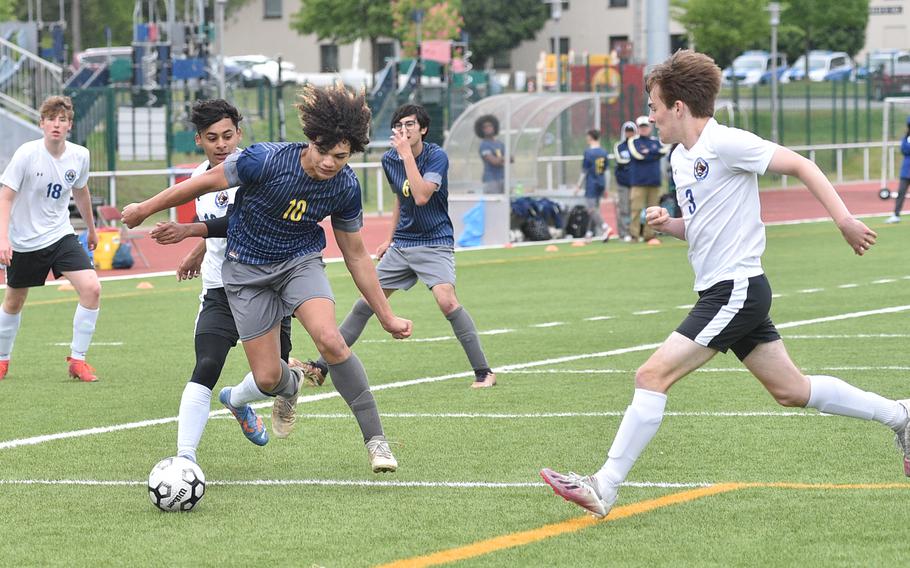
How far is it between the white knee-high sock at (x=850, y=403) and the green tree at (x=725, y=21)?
59100 millimetres

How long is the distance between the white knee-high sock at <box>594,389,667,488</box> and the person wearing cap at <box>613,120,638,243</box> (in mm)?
18429

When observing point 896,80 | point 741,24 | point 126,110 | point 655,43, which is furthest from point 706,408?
point 741,24

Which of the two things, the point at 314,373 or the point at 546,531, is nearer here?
the point at 546,531

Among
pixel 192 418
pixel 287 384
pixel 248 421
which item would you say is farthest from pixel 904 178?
pixel 192 418

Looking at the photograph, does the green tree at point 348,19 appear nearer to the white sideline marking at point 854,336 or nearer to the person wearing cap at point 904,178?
the person wearing cap at point 904,178

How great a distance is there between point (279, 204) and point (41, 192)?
4620 mm

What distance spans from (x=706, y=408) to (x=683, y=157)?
3.21 meters

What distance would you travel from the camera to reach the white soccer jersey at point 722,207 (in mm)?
6516

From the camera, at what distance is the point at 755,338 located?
6633 millimetres

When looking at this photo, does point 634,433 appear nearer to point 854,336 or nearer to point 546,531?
point 546,531

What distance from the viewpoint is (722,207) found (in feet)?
21.5

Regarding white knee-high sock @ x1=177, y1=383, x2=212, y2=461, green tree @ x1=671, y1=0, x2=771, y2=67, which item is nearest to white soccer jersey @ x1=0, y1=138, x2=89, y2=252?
white knee-high sock @ x1=177, y1=383, x2=212, y2=461

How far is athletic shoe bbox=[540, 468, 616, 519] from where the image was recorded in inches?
252

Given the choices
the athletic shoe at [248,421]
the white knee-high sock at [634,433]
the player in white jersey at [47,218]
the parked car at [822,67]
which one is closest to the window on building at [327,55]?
the parked car at [822,67]
